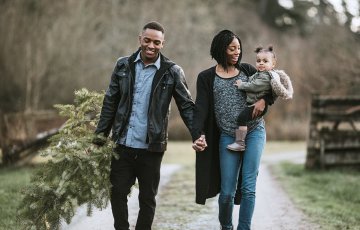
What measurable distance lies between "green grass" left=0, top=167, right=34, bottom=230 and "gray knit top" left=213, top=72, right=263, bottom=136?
6.43 ft

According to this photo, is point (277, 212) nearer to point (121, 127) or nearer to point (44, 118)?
point (121, 127)

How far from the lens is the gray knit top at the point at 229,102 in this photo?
5508 mm

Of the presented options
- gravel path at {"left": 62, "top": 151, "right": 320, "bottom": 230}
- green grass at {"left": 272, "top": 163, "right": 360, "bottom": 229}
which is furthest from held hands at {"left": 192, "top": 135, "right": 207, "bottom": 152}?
green grass at {"left": 272, "top": 163, "right": 360, "bottom": 229}

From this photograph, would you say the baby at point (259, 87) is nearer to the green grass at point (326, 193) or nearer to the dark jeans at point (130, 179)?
the dark jeans at point (130, 179)

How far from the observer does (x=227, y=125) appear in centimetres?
555

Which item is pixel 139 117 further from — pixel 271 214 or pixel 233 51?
pixel 271 214

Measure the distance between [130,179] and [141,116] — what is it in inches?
23.9

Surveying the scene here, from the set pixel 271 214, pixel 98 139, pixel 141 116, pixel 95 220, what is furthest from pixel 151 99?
pixel 271 214

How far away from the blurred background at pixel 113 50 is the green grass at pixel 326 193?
6.32 feet

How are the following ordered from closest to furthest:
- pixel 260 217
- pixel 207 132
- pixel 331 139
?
pixel 207 132, pixel 260 217, pixel 331 139

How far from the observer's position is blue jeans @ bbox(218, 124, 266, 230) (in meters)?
5.46

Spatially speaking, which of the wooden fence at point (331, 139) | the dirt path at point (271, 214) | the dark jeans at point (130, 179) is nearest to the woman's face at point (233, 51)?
the dark jeans at point (130, 179)

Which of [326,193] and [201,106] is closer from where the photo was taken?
[201,106]

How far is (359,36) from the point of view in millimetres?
14570
